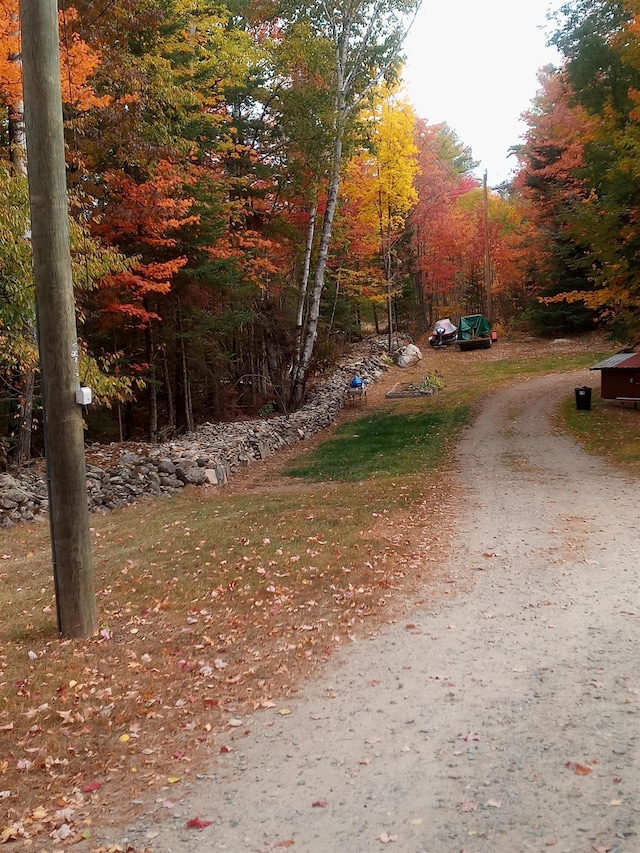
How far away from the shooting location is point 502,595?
6004 millimetres

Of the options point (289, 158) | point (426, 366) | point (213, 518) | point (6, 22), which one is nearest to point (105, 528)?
point (213, 518)

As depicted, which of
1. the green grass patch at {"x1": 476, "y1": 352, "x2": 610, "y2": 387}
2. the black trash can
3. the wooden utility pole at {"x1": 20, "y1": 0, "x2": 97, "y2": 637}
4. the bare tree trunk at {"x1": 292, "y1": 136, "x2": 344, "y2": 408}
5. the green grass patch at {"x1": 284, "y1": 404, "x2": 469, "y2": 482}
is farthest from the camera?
the green grass patch at {"x1": 476, "y1": 352, "x2": 610, "y2": 387}

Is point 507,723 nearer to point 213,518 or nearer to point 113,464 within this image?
point 213,518

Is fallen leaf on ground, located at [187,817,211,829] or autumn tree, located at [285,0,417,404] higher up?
autumn tree, located at [285,0,417,404]

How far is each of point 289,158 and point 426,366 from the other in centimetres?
1075

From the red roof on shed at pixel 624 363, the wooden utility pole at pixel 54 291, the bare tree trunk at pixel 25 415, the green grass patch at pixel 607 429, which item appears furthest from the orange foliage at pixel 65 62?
the red roof on shed at pixel 624 363

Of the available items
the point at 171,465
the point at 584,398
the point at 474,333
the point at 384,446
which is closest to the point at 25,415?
the point at 171,465

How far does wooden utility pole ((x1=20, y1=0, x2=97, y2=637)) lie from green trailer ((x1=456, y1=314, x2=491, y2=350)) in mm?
26545

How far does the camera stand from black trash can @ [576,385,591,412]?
1627 centimetres

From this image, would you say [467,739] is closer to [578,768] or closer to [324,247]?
[578,768]

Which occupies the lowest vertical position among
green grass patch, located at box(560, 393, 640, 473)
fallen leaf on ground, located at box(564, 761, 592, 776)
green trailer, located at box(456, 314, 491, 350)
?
fallen leaf on ground, located at box(564, 761, 592, 776)

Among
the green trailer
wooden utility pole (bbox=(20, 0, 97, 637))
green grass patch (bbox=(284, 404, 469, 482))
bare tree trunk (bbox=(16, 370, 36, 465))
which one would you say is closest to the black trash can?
green grass patch (bbox=(284, 404, 469, 482))

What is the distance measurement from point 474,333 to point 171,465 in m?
20.7

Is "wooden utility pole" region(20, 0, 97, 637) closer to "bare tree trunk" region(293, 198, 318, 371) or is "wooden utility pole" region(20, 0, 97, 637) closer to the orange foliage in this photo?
the orange foliage
